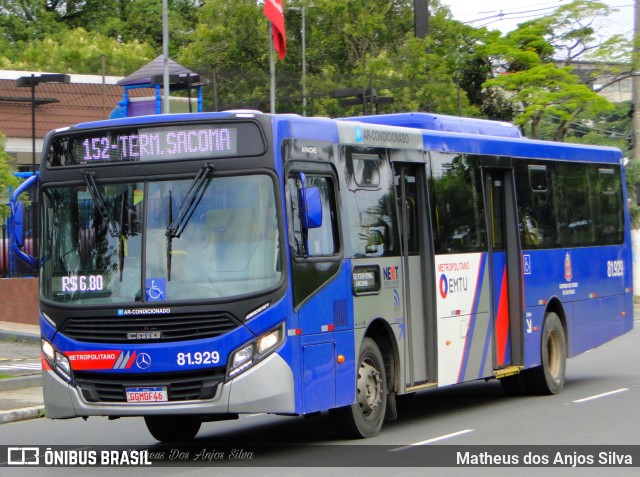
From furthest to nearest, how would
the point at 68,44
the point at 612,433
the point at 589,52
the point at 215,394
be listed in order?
the point at 68,44
the point at 589,52
the point at 612,433
the point at 215,394

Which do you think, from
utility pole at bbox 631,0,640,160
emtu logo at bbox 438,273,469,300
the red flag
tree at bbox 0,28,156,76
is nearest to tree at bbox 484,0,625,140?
utility pole at bbox 631,0,640,160

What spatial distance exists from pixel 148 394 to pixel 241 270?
1.35 m

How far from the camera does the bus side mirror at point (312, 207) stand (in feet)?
35.5

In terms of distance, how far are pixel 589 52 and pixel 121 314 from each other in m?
30.9

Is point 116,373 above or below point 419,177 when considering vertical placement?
below

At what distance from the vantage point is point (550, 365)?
16438 millimetres

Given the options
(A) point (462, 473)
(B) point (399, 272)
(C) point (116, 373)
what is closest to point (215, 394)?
(C) point (116, 373)

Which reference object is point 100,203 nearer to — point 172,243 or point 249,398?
point 172,243

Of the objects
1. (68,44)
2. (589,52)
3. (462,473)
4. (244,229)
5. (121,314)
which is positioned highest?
(68,44)

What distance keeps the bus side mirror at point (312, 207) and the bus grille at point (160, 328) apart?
112 cm

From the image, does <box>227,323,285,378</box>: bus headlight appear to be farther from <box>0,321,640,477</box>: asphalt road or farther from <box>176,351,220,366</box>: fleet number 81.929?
<box>0,321,640,477</box>: asphalt road

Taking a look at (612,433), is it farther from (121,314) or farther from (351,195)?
(121,314)

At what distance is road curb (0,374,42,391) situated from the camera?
1755 cm

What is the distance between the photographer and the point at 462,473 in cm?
988
